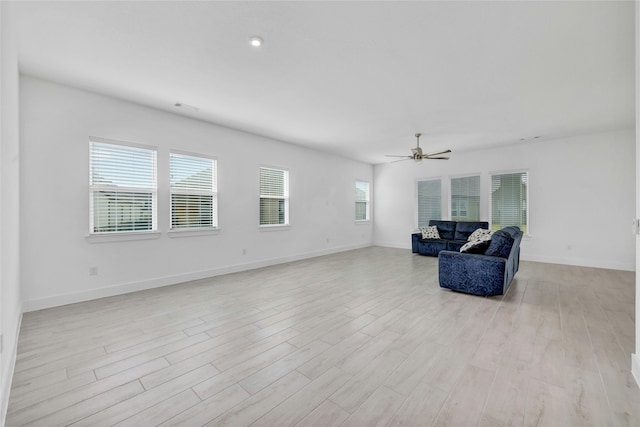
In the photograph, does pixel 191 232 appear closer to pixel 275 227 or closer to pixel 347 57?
pixel 275 227

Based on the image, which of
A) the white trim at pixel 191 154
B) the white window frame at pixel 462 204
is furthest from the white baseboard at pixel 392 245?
the white trim at pixel 191 154

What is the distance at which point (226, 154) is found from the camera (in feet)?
17.3

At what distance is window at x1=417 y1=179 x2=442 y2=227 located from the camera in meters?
8.04

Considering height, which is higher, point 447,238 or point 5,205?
point 5,205

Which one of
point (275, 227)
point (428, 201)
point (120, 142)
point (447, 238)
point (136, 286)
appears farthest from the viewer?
point (428, 201)

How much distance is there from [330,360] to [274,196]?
449cm

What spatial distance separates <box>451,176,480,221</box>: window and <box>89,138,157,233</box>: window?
731cm

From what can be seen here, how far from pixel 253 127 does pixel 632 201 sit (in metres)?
7.66

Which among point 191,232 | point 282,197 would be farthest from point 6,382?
point 282,197

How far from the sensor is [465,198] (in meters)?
7.54

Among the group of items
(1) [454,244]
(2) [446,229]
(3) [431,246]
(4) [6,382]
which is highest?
(2) [446,229]

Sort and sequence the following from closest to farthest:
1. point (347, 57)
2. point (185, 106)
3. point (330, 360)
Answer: point (330, 360)
point (347, 57)
point (185, 106)

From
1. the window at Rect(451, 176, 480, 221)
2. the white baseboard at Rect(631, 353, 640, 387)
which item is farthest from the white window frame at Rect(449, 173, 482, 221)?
the white baseboard at Rect(631, 353, 640, 387)

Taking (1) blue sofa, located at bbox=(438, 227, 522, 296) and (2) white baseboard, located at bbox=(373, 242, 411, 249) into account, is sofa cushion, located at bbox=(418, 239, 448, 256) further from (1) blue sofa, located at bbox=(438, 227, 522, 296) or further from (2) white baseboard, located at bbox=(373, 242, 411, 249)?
(1) blue sofa, located at bbox=(438, 227, 522, 296)
